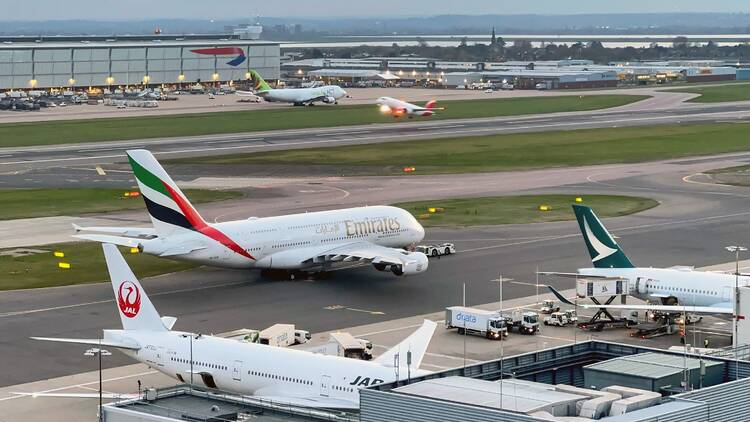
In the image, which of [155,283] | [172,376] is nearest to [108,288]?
[155,283]

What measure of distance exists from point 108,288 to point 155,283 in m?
3.61

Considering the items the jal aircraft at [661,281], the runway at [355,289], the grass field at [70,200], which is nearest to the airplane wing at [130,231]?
the runway at [355,289]

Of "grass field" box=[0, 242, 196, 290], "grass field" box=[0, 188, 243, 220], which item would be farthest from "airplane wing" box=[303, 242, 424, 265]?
"grass field" box=[0, 188, 243, 220]

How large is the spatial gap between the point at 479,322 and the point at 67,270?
34307 mm

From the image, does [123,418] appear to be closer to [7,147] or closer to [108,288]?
[108,288]

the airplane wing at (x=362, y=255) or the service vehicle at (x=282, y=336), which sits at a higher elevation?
the airplane wing at (x=362, y=255)

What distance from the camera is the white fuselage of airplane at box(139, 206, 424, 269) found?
3676 inches

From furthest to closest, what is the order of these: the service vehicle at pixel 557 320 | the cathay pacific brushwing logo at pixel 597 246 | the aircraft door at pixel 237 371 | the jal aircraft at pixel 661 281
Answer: the cathay pacific brushwing logo at pixel 597 246, the service vehicle at pixel 557 320, the jal aircraft at pixel 661 281, the aircraft door at pixel 237 371

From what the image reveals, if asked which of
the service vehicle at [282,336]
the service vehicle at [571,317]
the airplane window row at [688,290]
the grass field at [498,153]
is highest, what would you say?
the airplane window row at [688,290]

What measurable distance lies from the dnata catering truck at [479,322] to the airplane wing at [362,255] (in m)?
14.1

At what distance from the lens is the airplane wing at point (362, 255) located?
96.1 metres

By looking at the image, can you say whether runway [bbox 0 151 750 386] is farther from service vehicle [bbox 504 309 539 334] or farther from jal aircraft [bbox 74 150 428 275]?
service vehicle [bbox 504 309 539 334]

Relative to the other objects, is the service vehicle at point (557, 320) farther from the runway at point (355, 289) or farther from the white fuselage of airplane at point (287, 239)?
the white fuselage of airplane at point (287, 239)

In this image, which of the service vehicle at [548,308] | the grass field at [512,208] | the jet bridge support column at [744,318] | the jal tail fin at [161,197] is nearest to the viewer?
the jet bridge support column at [744,318]
